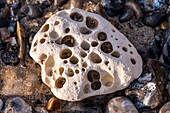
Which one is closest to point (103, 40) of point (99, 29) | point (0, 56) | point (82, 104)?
point (99, 29)

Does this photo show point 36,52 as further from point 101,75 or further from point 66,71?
point 101,75

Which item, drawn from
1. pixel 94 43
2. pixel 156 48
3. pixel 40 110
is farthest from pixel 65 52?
pixel 156 48

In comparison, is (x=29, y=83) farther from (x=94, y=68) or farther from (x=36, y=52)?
(x=94, y=68)

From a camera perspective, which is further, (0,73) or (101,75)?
(0,73)

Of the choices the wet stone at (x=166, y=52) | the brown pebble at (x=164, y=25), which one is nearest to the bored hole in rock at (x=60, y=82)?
the wet stone at (x=166, y=52)

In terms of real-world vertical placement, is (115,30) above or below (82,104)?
above

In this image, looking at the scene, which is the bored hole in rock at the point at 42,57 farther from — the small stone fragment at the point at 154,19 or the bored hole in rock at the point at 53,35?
the small stone fragment at the point at 154,19
